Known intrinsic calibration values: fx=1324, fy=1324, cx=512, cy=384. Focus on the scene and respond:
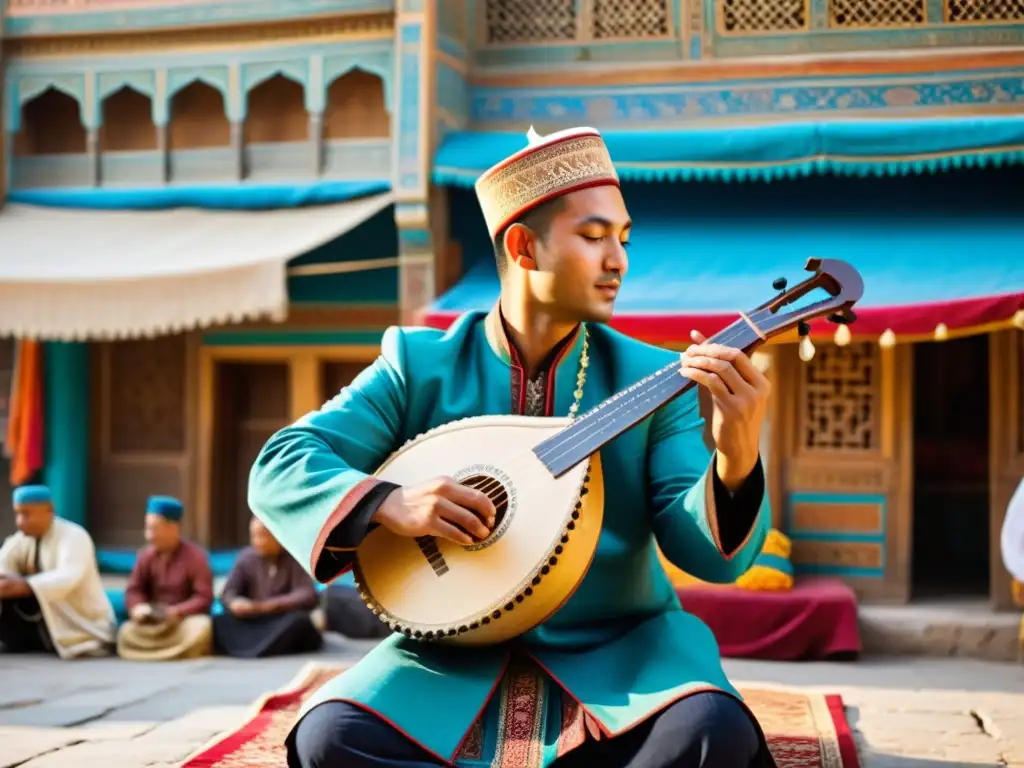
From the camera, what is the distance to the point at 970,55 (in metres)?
8.02

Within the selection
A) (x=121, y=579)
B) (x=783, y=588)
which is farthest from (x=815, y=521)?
(x=121, y=579)

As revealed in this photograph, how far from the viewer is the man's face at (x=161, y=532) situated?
7434 mm

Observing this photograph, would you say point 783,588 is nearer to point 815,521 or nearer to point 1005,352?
point 815,521

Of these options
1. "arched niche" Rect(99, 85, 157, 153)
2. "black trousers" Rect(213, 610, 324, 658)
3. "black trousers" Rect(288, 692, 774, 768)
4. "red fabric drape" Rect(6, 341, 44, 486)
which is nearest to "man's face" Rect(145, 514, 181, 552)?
"black trousers" Rect(213, 610, 324, 658)

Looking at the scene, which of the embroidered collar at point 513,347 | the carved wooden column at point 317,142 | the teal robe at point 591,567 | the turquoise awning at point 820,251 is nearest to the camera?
the teal robe at point 591,567

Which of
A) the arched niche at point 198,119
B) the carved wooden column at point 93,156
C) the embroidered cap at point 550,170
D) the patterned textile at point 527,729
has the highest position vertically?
the arched niche at point 198,119

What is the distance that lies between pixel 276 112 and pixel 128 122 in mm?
1206

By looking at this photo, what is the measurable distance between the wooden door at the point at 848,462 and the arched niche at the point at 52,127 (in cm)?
549

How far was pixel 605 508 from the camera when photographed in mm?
3080

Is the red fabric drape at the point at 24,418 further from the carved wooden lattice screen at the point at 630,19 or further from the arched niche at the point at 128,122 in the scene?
the carved wooden lattice screen at the point at 630,19

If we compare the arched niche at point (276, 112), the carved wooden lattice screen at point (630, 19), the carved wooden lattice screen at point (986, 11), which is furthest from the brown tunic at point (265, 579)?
the carved wooden lattice screen at point (986, 11)

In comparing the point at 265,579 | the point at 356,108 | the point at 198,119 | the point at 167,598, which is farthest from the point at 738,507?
the point at 198,119

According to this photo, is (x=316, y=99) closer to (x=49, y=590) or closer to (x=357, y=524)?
(x=49, y=590)

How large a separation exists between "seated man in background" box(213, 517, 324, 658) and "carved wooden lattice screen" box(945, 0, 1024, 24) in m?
5.17
